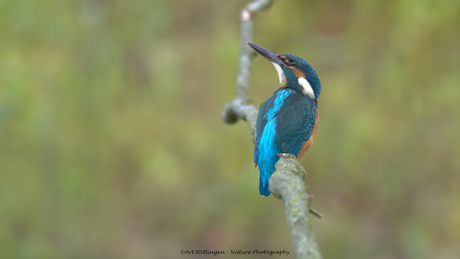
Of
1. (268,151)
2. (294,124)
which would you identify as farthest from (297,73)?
(268,151)

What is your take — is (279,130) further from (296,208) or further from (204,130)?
(204,130)

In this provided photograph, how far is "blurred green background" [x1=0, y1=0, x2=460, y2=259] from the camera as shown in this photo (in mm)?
4184

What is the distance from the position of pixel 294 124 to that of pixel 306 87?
0.36 m

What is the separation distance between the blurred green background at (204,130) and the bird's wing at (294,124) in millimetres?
2306

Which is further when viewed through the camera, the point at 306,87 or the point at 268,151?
the point at 306,87

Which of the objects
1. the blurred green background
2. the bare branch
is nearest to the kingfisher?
the bare branch

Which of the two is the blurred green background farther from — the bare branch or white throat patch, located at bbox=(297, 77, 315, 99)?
the bare branch

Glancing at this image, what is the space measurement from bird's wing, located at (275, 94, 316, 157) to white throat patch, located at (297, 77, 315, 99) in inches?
5.8

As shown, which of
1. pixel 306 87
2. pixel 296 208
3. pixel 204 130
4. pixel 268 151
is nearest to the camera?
pixel 296 208

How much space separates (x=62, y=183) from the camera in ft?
14.1

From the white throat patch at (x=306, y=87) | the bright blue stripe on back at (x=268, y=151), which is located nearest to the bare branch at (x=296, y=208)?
the bright blue stripe on back at (x=268, y=151)

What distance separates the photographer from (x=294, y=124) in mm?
1958

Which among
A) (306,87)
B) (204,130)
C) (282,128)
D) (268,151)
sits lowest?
(204,130)

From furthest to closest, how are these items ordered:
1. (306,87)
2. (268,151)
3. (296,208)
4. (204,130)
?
(204,130) → (306,87) → (268,151) → (296,208)
